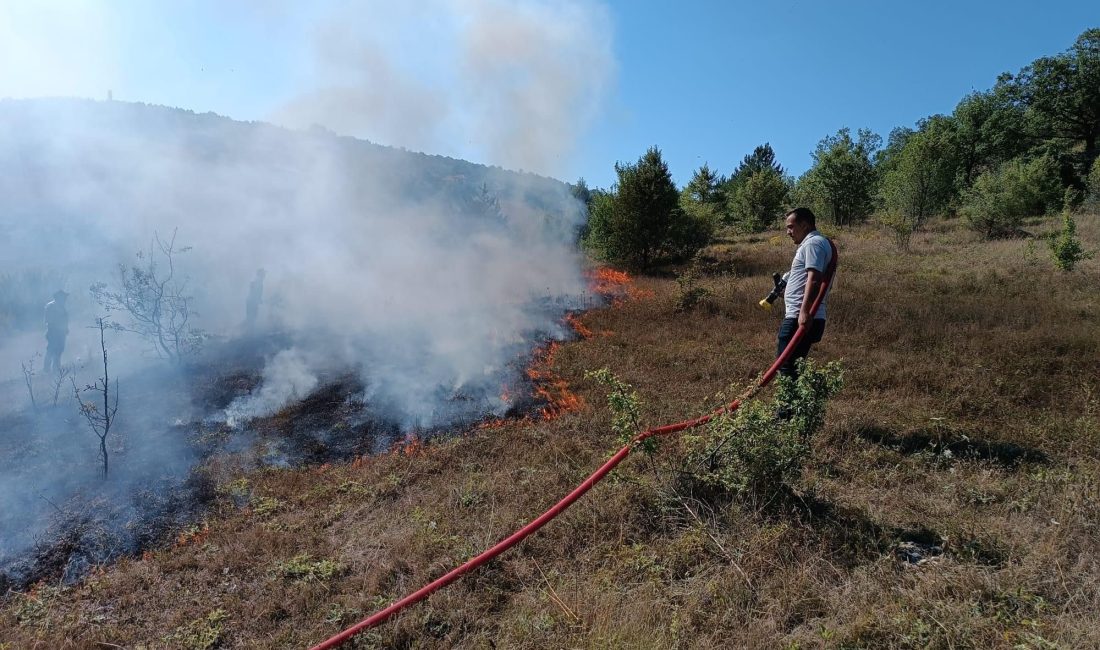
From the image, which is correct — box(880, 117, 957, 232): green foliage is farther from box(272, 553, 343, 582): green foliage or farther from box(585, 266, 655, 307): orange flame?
box(272, 553, 343, 582): green foliage

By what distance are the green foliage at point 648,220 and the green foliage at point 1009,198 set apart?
1076 cm

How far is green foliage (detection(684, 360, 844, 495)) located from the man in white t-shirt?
540 millimetres

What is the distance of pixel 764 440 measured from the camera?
3.15m

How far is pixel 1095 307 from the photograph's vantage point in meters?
8.21

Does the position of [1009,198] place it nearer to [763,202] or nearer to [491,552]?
[763,202]

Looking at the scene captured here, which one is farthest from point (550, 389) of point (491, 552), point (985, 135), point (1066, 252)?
point (985, 135)

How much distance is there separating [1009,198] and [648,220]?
1413 cm

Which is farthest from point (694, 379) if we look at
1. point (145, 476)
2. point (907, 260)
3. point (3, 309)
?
point (3, 309)

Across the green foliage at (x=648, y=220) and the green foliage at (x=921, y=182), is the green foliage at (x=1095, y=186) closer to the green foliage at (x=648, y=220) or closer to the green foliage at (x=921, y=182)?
the green foliage at (x=921, y=182)

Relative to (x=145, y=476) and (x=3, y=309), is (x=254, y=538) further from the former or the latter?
(x=3, y=309)

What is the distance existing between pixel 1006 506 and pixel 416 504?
4141 mm

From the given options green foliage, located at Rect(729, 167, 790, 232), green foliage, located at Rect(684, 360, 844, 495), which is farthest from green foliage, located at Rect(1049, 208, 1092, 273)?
green foliage, located at Rect(729, 167, 790, 232)

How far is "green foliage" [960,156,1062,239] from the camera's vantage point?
60.7ft

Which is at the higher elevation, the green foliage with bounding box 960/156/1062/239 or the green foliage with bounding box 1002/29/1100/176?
the green foliage with bounding box 1002/29/1100/176
